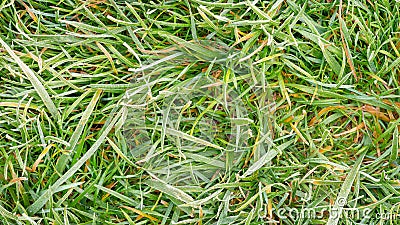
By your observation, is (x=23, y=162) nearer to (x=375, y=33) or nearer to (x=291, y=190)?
(x=291, y=190)

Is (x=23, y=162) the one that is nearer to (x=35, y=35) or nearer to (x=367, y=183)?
(x=35, y=35)

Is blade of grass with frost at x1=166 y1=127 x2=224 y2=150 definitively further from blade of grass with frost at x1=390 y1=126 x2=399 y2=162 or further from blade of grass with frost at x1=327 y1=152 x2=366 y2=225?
blade of grass with frost at x1=390 y1=126 x2=399 y2=162

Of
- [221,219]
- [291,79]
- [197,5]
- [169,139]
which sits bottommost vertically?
[221,219]

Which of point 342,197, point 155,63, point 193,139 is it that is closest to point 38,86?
point 155,63

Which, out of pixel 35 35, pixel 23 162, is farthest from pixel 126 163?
pixel 35 35

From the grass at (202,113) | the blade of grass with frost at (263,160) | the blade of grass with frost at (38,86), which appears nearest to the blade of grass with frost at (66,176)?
the grass at (202,113)

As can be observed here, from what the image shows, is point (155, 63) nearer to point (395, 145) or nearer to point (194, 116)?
A: point (194, 116)

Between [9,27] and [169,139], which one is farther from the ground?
[9,27]

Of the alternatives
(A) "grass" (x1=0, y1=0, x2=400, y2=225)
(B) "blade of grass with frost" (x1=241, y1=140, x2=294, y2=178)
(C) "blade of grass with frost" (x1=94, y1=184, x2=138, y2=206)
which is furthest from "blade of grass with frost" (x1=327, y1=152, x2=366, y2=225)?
(C) "blade of grass with frost" (x1=94, y1=184, x2=138, y2=206)
